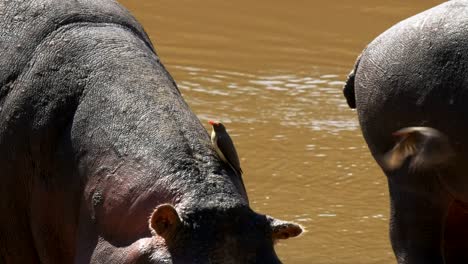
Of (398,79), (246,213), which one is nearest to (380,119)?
(398,79)

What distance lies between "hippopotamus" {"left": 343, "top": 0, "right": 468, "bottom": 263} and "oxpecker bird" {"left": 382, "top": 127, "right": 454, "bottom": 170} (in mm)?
26

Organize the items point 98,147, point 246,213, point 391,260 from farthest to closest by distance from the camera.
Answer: point 391,260
point 98,147
point 246,213

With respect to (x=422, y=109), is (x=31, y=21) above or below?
above

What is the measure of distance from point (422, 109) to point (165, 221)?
2.63m

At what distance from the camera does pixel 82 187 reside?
141 inches

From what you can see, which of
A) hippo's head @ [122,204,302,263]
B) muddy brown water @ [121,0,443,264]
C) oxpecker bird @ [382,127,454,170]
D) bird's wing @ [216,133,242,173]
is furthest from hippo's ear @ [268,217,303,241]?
muddy brown water @ [121,0,443,264]

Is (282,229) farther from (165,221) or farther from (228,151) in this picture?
(228,151)

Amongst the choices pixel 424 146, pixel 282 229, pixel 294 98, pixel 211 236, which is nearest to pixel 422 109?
pixel 424 146

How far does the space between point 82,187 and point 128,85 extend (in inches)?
12.9

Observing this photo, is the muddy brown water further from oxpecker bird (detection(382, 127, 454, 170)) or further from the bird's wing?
the bird's wing

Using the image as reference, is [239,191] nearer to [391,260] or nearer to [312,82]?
[391,260]

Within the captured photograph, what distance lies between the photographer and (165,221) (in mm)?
3068

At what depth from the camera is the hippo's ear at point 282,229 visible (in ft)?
10.2

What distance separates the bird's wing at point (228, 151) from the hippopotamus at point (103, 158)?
0.08 metres
